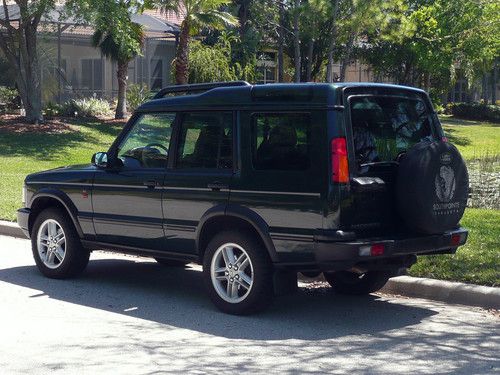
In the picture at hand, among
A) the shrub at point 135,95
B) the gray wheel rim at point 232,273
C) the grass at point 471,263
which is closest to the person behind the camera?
the gray wheel rim at point 232,273

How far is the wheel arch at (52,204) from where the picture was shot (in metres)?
9.08

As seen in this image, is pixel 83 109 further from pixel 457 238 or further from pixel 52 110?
pixel 457 238

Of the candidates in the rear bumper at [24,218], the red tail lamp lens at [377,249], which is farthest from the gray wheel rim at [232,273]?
the rear bumper at [24,218]

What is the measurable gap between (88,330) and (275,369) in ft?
6.34

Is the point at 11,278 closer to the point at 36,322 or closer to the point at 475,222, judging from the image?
the point at 36,322

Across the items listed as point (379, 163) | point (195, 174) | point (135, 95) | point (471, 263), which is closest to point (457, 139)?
point (135, 95)

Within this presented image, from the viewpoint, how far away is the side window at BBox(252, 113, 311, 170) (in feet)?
23.7

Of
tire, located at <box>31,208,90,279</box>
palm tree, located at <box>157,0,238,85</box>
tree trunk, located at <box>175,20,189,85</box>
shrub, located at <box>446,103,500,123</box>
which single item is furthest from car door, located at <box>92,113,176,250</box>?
shrub, located at <box>446,103,500,123</box>

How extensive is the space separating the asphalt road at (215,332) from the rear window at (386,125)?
4.88 ft

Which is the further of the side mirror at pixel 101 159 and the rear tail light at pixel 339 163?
the side mirror at pixel 101 159

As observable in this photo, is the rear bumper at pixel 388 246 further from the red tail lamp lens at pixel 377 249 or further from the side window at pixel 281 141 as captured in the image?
the side window at pixel 281 141

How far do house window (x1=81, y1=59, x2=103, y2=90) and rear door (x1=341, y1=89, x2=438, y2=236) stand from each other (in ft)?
107

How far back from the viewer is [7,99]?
33938 millimetres

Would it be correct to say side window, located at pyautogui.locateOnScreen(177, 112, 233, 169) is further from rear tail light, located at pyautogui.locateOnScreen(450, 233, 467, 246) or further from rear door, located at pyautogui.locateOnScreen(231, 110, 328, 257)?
rear tail light, located at pyautogui.locateOnScreen(450, 233, 467, 246)
